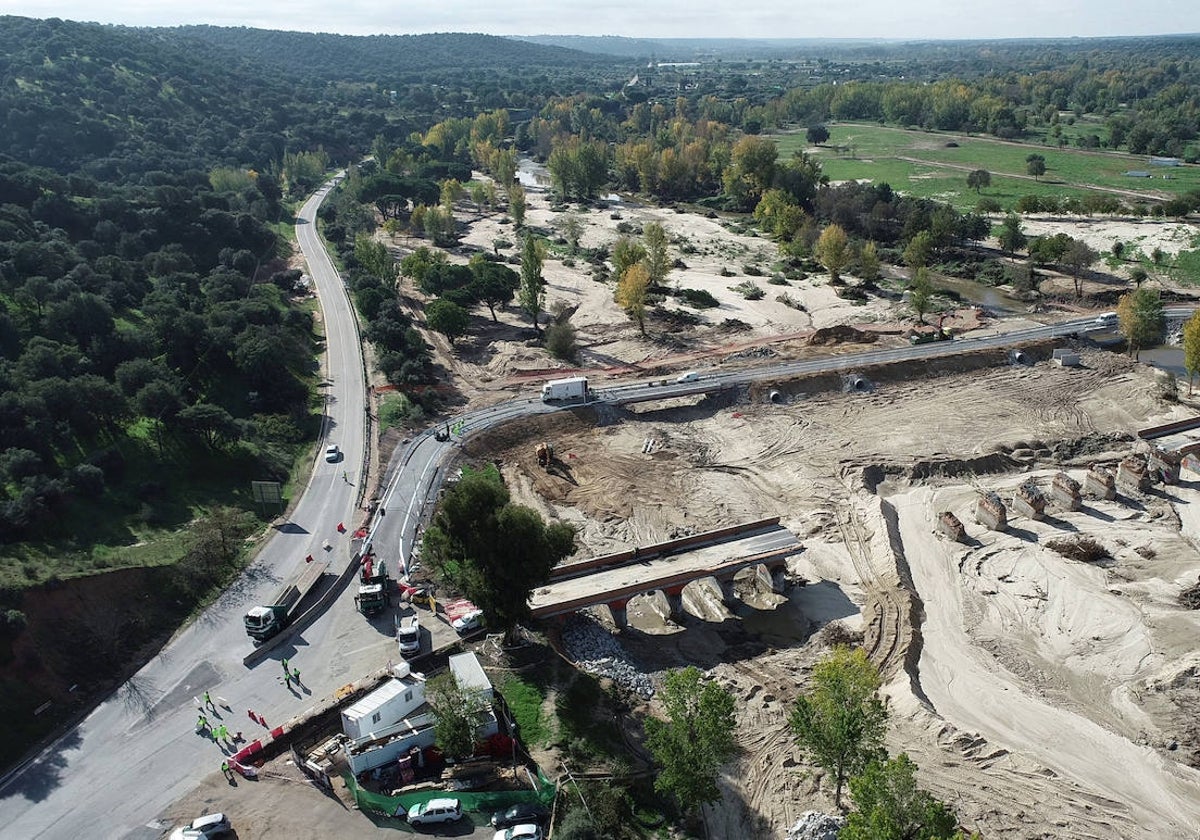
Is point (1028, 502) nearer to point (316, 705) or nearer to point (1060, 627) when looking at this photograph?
point (1060, 627)

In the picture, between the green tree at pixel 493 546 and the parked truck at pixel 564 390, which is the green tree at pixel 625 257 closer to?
the parked truck at pixel 564 390

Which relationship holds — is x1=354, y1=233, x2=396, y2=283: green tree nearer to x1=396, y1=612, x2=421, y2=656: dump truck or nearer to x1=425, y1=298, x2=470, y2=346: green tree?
x1=425, y1=298, x2=470, y2=346: green tree

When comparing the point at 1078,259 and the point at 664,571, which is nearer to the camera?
the point at 664,571

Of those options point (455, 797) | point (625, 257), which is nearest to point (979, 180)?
point (625, 257)

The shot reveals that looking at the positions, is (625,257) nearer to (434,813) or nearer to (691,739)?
(691,739)

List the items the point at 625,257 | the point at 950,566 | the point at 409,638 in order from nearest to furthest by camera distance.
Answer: the point at 409,638, the point at 950,566, the point at 625,257

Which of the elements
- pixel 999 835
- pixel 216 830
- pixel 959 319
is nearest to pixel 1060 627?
pixel 999 835
